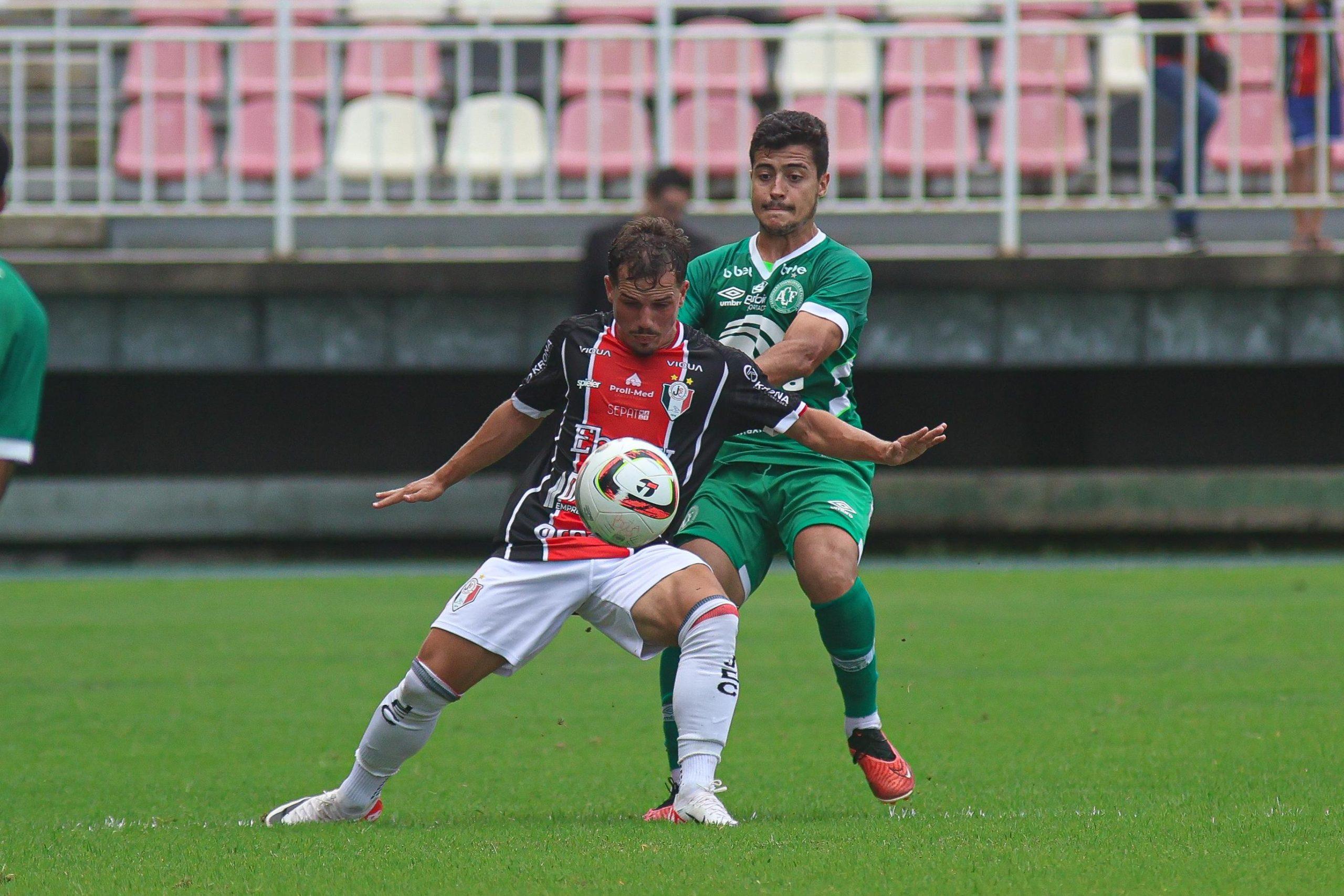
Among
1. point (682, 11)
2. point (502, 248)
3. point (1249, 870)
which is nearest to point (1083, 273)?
point (502, 248)

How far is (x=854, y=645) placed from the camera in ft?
17.7

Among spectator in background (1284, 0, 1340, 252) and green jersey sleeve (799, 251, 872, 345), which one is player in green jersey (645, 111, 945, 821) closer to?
green jersey sleeve (799, 251, 872, 345)

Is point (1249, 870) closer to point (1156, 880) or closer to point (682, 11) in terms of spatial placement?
point (1156, 880)

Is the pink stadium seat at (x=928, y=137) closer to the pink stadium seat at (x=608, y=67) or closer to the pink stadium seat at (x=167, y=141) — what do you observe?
the pink stadium seat at (x=608, y=67)

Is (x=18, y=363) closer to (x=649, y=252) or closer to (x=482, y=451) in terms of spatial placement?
(x=482, y=451)

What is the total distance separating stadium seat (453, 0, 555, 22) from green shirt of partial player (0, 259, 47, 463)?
10.3m

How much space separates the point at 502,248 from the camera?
13.4m

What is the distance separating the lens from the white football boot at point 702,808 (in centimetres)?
465

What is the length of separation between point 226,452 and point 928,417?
17.0 ft

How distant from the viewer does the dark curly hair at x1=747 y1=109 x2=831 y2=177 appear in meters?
5.49

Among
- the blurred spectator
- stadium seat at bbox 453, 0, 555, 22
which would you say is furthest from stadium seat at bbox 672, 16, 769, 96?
the blurred spectator

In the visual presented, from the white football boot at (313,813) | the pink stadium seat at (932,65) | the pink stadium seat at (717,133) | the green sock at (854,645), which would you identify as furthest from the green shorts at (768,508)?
the pink stadium seat at (932,65)

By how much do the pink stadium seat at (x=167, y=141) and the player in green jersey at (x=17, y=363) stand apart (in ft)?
24.4

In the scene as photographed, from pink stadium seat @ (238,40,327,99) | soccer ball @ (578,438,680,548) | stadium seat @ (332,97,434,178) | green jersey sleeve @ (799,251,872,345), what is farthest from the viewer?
pink stadium seat @ (238,40,327,99)
